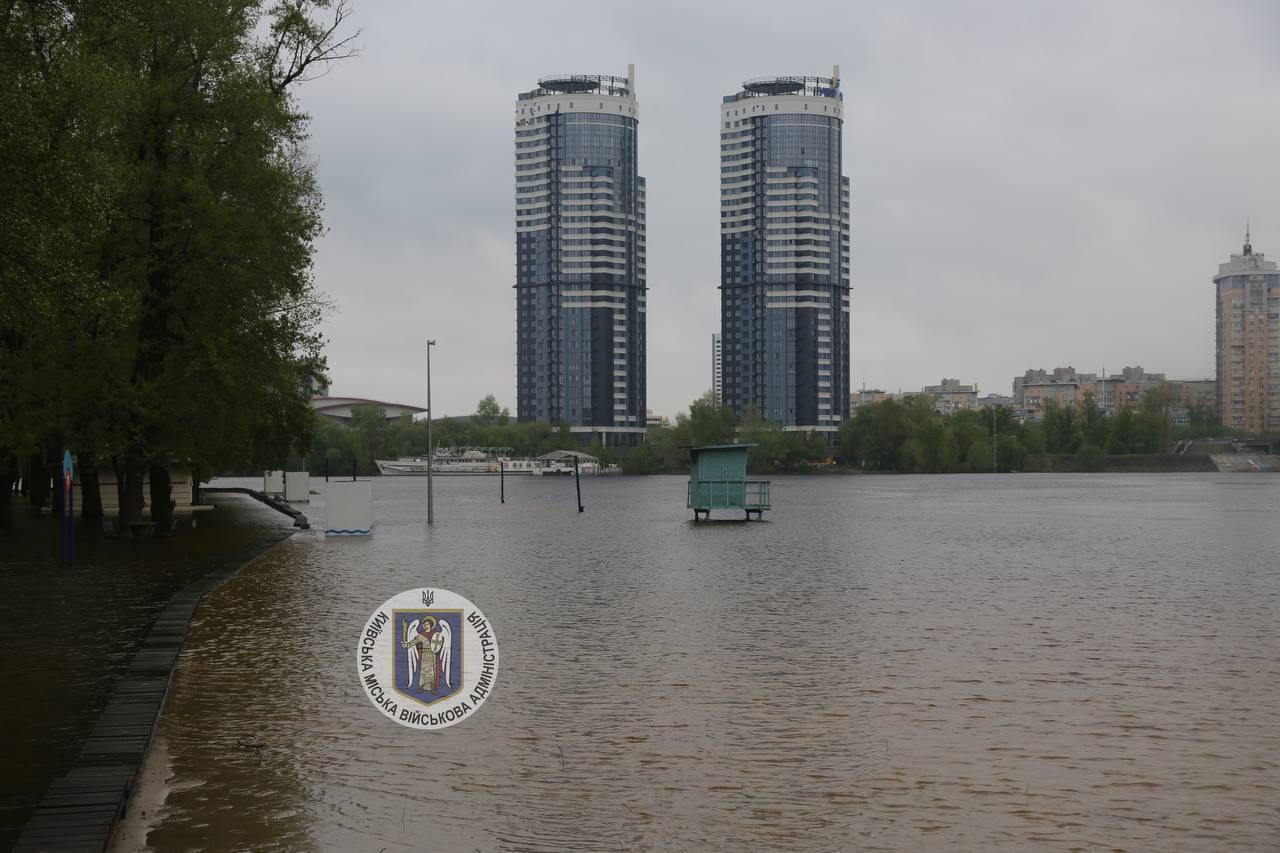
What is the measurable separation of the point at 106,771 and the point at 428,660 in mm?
5441

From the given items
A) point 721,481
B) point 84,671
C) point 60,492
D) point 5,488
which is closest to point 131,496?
point 60,492

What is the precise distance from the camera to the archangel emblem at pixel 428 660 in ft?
43.0

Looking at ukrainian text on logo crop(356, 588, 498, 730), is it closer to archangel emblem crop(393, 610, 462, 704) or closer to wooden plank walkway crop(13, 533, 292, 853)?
archangel emblem crop(393, 610, 462, 704)

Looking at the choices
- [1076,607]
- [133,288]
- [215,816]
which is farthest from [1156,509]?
[215,816]

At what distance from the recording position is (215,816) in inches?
346

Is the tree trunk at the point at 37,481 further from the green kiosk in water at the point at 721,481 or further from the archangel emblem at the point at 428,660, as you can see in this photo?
the archangel emblem at the point at 428,660

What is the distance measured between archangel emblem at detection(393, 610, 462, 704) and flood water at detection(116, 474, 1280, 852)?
0.58m

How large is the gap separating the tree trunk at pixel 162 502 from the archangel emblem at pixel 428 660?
27.8 m

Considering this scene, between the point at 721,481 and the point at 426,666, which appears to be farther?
the point at 721,481

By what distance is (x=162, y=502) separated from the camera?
41.2 metres

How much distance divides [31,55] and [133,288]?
1249 cm

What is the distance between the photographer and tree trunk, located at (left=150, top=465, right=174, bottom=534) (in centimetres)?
4109

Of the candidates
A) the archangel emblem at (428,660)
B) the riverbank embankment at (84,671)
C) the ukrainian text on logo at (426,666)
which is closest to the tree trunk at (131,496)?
the riverbank embankment at (84,671)

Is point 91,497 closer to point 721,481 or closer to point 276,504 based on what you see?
point 276,504
